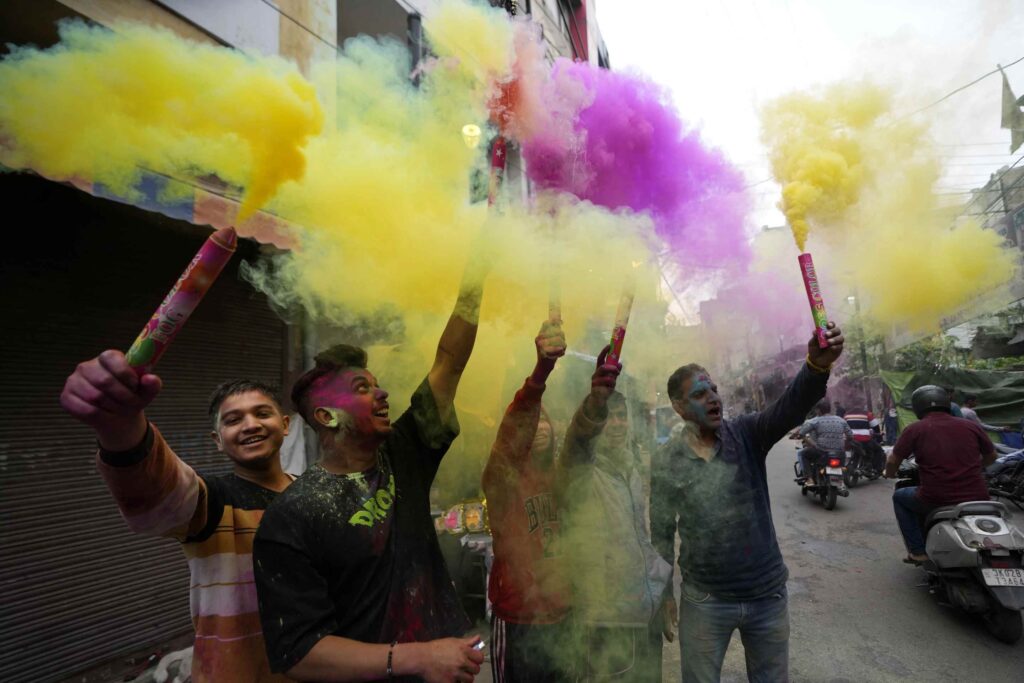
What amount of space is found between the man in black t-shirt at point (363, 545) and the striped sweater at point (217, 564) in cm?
36

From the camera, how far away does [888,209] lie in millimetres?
3057

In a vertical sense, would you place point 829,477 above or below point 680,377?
below

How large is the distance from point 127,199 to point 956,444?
19.7ft

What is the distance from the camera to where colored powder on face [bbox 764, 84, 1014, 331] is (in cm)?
285

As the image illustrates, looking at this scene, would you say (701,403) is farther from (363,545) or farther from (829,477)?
(829,477)

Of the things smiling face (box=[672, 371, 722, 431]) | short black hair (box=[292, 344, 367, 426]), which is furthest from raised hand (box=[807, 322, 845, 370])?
short black hair (box=[292, 344, 367, 426])

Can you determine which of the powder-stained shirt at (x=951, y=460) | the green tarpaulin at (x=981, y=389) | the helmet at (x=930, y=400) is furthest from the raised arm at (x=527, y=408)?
the green tarpaulin at (x=981, y=389)

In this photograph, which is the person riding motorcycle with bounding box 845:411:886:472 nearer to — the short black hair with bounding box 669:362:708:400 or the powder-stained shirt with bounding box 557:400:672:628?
the short black hair with bounding box 669:362:708:400

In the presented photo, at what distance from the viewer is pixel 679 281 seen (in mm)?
3779

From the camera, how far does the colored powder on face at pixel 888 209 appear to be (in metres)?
2.85

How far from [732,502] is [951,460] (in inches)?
114

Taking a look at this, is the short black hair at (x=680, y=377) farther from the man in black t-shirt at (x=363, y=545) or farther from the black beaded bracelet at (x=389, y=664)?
the black beaded bracelet at (x=389, y=664)

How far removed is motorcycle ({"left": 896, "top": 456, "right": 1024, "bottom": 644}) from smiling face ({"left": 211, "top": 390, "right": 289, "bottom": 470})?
463 centimetres

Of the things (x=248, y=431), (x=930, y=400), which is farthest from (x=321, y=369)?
(x=930, y=400)
